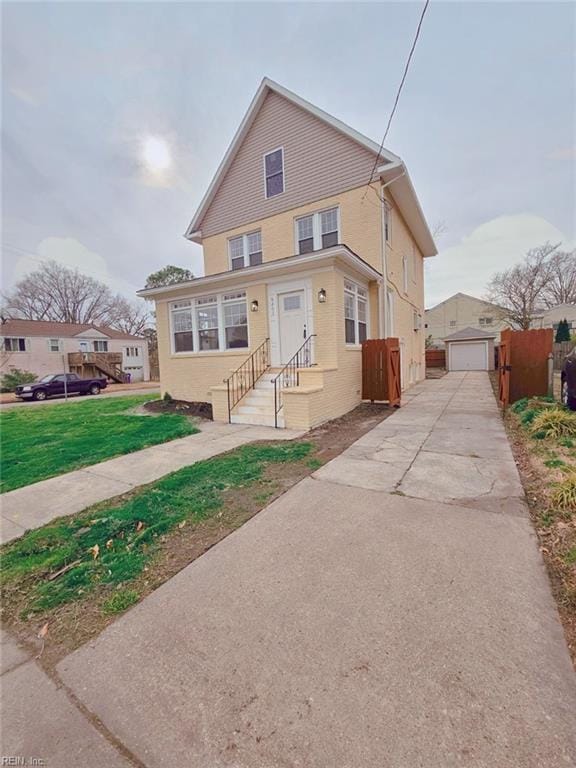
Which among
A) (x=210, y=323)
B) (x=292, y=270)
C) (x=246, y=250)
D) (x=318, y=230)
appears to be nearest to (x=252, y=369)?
(x=210, y=323)


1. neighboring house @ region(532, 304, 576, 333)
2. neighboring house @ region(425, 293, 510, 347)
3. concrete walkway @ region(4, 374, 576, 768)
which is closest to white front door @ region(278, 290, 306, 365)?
concrete walkway @ region(4, 374, 576, 768)

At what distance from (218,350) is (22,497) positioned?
6.50 m

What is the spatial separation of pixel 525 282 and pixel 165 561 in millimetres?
37114

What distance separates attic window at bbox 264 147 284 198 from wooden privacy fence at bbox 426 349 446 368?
2081cm

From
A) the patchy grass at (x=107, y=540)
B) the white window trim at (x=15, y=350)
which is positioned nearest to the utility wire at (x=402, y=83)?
the patchy grass at (x=107, y=540)

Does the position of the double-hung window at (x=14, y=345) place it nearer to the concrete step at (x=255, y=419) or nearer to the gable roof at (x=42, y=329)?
the gable roof at (x=42, y=329)

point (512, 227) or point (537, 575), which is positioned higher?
point (512, 227)

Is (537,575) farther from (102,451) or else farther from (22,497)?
(102,451)

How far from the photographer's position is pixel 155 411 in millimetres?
10289

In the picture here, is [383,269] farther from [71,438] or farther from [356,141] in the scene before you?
[71,438]

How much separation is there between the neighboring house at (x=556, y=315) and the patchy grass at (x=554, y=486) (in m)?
33.8

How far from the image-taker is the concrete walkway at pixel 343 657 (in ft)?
4.37

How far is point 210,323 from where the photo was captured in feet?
33.6

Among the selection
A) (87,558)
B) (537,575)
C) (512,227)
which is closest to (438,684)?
(537,575)
